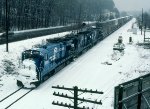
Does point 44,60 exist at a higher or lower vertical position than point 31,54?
lower

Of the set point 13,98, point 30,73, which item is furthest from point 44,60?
point 13,98

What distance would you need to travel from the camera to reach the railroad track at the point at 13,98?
21362 millimetres

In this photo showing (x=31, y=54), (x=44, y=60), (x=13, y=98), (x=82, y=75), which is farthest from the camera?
(x=82, y=75)

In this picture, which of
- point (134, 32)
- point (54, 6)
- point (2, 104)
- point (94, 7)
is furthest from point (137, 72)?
point (94, 7)

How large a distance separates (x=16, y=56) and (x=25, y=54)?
10.8 m

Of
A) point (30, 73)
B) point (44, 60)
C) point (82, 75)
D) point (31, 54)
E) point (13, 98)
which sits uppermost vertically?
point (31, 54)

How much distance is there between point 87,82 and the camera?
92.4ft

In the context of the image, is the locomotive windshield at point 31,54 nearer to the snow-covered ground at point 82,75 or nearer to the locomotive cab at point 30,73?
the locomotive cab at point 30,73

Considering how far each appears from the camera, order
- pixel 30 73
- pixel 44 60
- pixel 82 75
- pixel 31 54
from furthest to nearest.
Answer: pixel 82 75
pixel 44 60
pixel 31 54
pixel 30 73

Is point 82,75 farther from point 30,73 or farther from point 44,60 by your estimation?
point 30,73

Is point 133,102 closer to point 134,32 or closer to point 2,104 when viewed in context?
point 2,104

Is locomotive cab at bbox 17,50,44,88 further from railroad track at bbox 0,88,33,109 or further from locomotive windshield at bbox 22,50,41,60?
railroad track at bbox 0,88,33,109

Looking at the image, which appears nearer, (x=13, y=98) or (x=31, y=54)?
(x=13, y=98)

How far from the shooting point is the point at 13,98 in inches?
907
